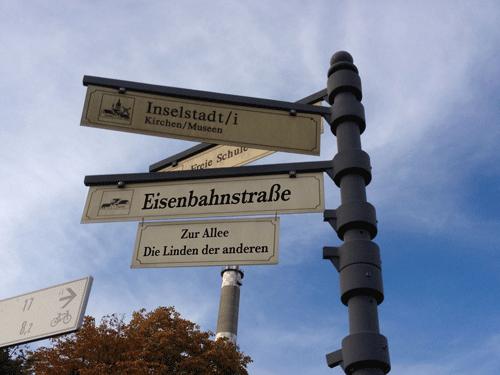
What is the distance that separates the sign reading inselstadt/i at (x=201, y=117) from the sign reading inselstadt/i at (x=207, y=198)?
1.30ft

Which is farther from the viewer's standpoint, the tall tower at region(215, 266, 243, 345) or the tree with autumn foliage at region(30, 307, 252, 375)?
the tall tower at region(215, 266, 243, 345)

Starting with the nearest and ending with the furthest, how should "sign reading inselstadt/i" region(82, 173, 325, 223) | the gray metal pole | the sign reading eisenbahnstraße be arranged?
1. the gray metal pole
2. "sign reading inselstadt/i" region(82, 173, 325, 223)
3. the sign reading eisenbahnstraße

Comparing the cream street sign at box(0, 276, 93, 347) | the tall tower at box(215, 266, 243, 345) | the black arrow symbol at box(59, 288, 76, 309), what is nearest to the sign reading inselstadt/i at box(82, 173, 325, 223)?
the cream street sign at box(0, 276, 93, 347)

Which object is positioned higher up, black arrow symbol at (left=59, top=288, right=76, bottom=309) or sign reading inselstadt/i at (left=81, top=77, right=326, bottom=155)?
sign reading inselstadt/i at (left=81, top=77, right=326, bottom=155)

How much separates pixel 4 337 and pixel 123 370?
19144mm

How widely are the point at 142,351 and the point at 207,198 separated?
67.5ft

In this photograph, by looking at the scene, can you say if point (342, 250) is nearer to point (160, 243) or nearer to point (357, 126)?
point (357, 126)

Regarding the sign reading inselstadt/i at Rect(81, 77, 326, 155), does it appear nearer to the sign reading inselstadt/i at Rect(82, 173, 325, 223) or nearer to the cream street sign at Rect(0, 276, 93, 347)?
the sign reading inselstadt/i at Rect(82, 173, 325, 223)

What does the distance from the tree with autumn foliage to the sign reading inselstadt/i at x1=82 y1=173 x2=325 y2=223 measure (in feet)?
58.2

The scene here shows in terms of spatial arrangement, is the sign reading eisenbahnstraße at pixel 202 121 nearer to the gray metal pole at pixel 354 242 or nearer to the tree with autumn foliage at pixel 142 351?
the gray metal pole at pixel 354 242

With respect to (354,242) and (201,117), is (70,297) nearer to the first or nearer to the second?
(354,242)

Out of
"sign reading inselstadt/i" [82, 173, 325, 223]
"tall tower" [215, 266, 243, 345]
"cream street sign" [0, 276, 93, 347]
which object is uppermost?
"tall tower" [215, 266, 243, 345]

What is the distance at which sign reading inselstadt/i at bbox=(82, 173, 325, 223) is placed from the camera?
185 inches

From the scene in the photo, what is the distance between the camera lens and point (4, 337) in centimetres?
371
